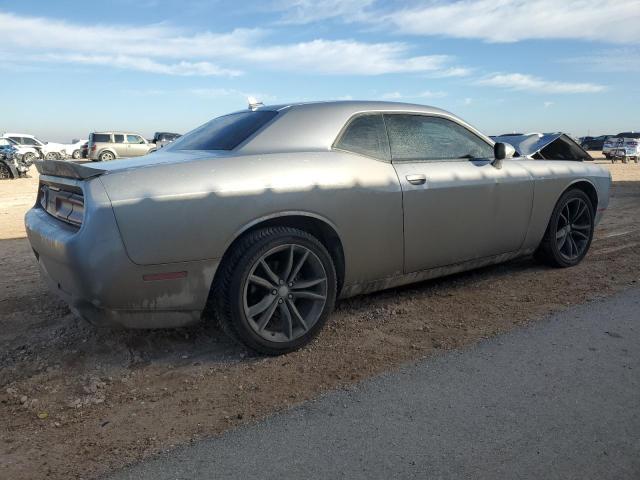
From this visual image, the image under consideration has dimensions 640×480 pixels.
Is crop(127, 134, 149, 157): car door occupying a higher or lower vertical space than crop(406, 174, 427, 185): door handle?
higher

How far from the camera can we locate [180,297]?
9.54 feet

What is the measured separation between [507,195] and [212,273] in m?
2.58

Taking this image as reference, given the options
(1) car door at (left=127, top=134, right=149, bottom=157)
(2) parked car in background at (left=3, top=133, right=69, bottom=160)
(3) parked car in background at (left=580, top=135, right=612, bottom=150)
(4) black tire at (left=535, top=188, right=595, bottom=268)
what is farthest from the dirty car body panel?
(3) parked car in background at (left=580, top=135, right=612, bottom=150)

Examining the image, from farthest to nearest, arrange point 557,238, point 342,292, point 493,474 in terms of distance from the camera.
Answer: point 557,238
point 342,292
point 493,474

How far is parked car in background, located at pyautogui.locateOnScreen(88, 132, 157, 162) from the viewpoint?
26.1 metres

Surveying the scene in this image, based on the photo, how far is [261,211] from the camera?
119 inches

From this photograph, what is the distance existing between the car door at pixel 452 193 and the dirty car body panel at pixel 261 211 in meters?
0.01

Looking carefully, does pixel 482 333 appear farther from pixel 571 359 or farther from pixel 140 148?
pixel 140 148

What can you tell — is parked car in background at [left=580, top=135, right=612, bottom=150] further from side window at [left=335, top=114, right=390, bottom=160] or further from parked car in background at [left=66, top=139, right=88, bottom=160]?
Answer: side window at [left=335, top=114, right=390, bottom=160]

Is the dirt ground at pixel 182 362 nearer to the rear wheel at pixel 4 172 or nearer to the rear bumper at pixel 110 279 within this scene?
the rear bumper at pixel 110 279

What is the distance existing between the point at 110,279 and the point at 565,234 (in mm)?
4125

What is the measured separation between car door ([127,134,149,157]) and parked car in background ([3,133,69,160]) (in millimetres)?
4139

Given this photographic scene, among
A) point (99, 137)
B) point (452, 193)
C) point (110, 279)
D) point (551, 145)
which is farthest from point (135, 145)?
point (110, 279)

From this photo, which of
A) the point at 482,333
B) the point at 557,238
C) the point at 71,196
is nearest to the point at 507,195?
the point at 557,238
